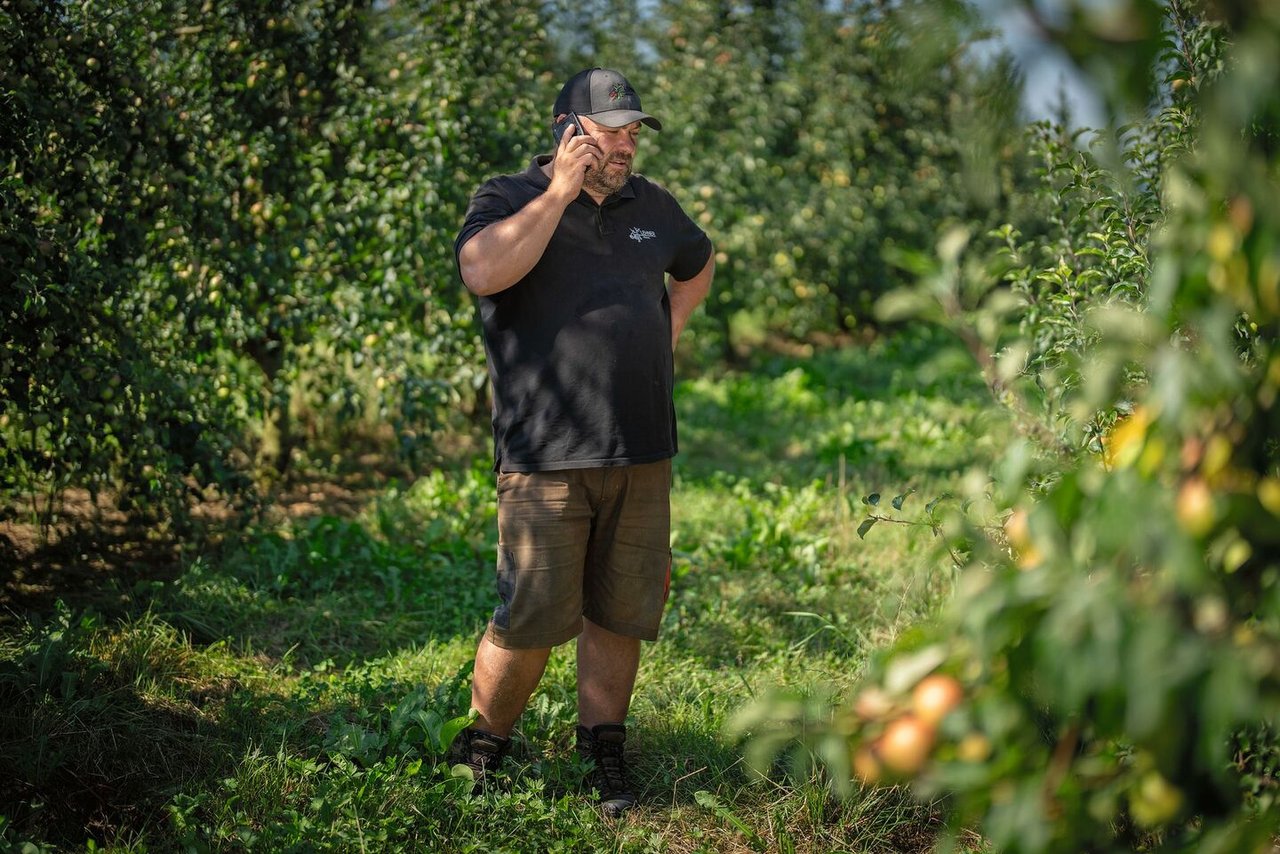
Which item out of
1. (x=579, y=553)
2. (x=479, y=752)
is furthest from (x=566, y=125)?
(x=479, y=752)

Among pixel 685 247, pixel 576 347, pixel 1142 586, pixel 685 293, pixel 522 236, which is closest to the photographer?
pixel 1142 586

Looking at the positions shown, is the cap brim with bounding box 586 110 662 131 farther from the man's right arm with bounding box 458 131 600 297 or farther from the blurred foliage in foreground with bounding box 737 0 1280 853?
the blurred foliage in foreground with bounding box 737 0 1280 853

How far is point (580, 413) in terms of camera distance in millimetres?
2549

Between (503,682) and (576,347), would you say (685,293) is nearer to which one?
(576,347)

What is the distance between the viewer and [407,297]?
529cm

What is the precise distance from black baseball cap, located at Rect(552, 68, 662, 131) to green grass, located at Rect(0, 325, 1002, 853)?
118 cm

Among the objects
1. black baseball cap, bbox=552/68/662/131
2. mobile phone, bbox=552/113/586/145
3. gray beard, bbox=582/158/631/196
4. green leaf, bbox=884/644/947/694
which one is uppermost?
black baseball cap, bbox=552/68/662/131

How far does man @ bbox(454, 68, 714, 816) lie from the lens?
254 cm

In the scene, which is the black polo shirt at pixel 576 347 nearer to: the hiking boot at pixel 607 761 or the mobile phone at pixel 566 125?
the mobile phone at pixel 566 125

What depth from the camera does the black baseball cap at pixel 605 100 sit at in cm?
264

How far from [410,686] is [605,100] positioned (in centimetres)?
182

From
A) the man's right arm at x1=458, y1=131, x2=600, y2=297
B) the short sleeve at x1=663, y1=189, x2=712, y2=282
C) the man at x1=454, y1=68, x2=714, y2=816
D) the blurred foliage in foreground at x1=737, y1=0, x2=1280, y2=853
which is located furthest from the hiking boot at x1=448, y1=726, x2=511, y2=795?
the blurred foliage in foreground at x1=737, y1=0, x2=1280, y2=853

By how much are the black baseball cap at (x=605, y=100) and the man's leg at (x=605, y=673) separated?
131 centimetres

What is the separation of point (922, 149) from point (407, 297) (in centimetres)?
695
